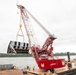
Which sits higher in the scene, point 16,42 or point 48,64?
point 16,42

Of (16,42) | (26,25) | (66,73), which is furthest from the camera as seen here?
(26,25)

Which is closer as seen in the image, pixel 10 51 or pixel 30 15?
pixel 10 51

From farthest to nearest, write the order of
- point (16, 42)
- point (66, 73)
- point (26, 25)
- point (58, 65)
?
point (26, 25) → point (16, 42) → point (58, 65) → point (66, 73)

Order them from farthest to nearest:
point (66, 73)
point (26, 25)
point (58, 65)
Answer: point (26, 25) < point (58, 65) < point (66, 73)

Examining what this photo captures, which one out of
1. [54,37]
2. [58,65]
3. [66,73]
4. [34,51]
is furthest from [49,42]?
[66,73]

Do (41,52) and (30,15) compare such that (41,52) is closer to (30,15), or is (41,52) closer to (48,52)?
(48,52)

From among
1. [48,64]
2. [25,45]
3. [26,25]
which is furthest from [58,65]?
[26,25]

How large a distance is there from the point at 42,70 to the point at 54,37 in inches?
410

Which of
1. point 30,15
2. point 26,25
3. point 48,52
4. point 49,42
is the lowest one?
point 48,52

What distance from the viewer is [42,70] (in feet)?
124

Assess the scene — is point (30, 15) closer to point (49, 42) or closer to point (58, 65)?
point (49, 42)

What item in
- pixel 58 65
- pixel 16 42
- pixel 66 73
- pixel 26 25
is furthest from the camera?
pixel 26 25

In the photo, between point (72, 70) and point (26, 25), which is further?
point (26, 25)

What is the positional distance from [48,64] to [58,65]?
2950mm
